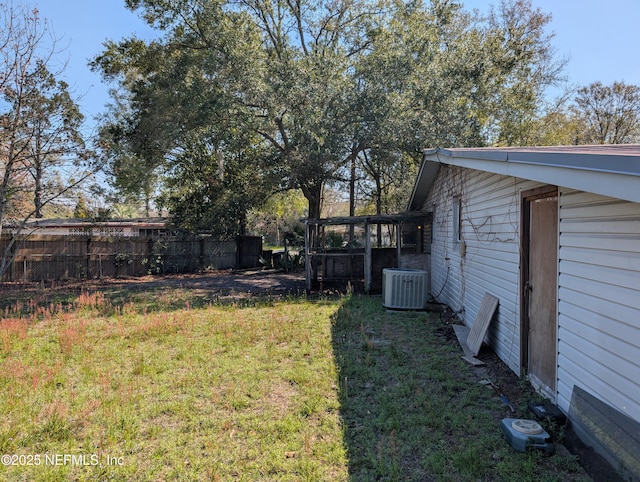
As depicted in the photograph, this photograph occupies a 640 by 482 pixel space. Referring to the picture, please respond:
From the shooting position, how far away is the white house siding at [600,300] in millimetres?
2297

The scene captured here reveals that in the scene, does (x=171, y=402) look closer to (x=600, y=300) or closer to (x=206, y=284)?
(x=600, y=300)

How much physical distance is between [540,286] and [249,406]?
10.4ft

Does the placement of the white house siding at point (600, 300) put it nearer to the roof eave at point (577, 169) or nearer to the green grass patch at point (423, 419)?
the roof eave at point (577, 169)

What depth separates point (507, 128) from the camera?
1614cm

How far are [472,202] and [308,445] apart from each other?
4.71 metres

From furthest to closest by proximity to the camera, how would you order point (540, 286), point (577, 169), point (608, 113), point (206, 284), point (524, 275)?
point (608, 113) < point (206, 284) < point (524, 275) < point (540, 286) < point (577, 169)

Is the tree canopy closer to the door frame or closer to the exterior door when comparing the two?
the door frame

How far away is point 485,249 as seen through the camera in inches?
219

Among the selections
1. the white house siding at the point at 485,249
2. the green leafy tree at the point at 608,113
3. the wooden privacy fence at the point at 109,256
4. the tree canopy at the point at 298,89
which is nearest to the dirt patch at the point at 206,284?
the wooden privacy fence at the point at 109,256

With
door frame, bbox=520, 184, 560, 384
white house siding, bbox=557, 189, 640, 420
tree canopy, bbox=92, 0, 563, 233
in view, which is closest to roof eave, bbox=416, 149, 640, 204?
white house siding, bbox=557, 189, 640, 420

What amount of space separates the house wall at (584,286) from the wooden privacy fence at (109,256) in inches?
478

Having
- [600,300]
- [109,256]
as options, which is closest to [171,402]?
[600,300]

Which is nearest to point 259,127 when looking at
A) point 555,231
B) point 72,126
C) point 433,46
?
point 72,126

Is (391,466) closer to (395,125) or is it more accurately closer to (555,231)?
(555,231)
